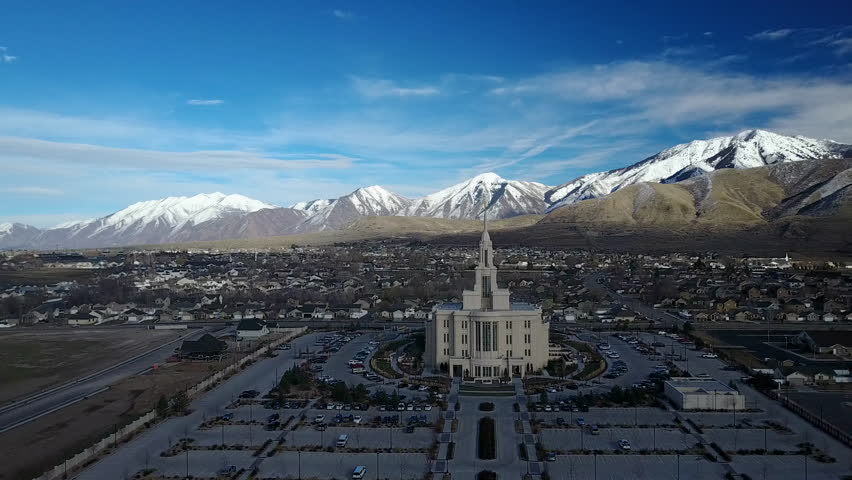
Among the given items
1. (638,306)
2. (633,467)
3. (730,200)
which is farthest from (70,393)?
(730,200)

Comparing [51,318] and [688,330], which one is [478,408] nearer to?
[688,330]

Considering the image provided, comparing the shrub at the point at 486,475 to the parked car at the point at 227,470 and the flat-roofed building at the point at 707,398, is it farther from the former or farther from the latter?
the flat-roofed building at the point at 707,398

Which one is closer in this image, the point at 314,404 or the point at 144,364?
the point at 314,404

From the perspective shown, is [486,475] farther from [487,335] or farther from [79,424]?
[79,424]

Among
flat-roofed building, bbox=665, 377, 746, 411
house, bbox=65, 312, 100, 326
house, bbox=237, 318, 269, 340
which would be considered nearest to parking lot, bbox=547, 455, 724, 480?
flat-roofed building, bbox=665, 377, 746, 411

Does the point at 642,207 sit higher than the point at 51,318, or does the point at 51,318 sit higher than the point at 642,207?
the point at 642,207

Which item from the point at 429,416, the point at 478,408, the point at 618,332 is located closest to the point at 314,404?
the point at 429,416

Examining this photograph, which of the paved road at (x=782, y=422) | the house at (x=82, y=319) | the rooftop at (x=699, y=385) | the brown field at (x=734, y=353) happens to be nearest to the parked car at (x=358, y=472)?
the paved road at (x=782, y=422)
